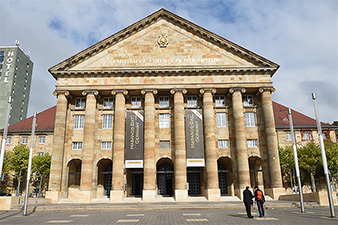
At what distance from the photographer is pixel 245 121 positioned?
35.1 m

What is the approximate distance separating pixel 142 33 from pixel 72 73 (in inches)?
398

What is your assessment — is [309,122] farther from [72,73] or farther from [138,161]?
[72,73]

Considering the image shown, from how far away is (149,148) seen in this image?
32.0m

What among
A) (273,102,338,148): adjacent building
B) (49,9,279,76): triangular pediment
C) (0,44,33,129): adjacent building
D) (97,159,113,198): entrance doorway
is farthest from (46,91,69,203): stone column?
(0,44,33,129): adjacent building

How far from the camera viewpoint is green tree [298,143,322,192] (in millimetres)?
39281

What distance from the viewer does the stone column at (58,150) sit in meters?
30.9

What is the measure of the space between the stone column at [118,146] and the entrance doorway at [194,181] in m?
9.37

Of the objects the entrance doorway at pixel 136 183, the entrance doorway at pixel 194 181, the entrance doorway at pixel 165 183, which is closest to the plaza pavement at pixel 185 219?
the entrance doorway at pixel 136 183

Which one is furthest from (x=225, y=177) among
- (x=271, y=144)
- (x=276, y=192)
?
(x=271, y=144)

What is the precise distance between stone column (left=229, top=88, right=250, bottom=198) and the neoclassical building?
11 cm

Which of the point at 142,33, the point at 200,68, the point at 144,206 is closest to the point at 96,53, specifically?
the point at 142,33

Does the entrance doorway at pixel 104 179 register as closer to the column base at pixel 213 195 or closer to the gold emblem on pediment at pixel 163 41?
the column base at pixel 213 195

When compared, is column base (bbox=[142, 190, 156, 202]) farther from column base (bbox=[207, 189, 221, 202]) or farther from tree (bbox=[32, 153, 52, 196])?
tree (bbox=[32, 153, 52, 196])

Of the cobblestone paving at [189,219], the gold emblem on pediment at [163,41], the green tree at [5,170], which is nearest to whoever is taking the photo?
the cobblestone paving at [189,219]
